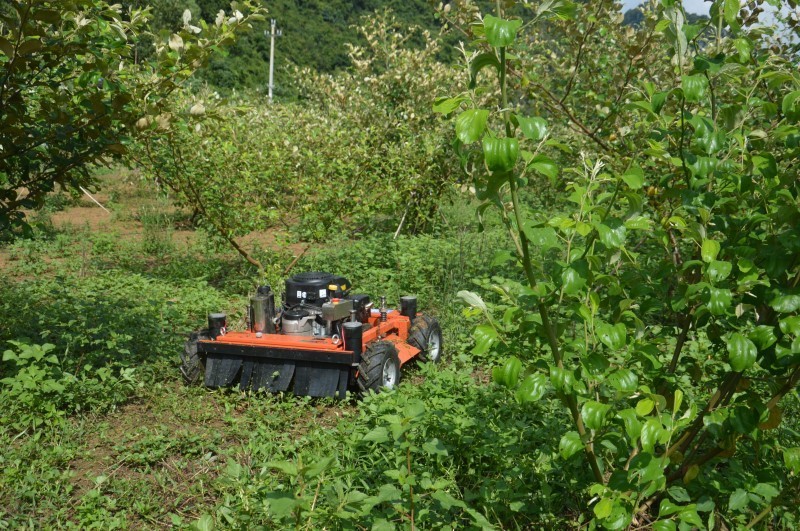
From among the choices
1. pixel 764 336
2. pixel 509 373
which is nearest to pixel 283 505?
pixel 509 373

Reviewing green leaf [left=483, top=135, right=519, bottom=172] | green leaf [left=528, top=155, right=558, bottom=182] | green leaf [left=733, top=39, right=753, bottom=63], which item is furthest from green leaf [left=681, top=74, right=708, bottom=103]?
green leaf [left=483, top=135, right=519, bottom=172]

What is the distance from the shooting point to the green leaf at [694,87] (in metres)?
1.95

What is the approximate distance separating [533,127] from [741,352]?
95 cm

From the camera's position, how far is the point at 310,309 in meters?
5.09

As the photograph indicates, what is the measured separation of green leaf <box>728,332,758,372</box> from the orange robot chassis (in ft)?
8.18

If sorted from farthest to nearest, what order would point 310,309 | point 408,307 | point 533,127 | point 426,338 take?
1. point 408,307
2. point 426,338
3. point 310,309
4. point 533,127

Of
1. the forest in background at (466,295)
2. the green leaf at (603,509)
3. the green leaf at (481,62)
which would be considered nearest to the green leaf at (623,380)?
the forest in background at (466,295)

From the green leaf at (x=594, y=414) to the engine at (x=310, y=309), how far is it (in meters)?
2.81

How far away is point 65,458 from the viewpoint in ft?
12.3

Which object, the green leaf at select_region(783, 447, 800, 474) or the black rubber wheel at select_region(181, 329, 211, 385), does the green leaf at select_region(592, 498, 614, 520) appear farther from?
the black rubber wheel at select_region(181, 329, 211, 385)

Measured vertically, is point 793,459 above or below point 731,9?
below

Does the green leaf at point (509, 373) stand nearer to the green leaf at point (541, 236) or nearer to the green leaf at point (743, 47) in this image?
the green leaf at point (541, 236)

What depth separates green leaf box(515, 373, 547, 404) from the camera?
2.18 meters

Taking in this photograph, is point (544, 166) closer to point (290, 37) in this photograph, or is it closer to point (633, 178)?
point (633, 178)
